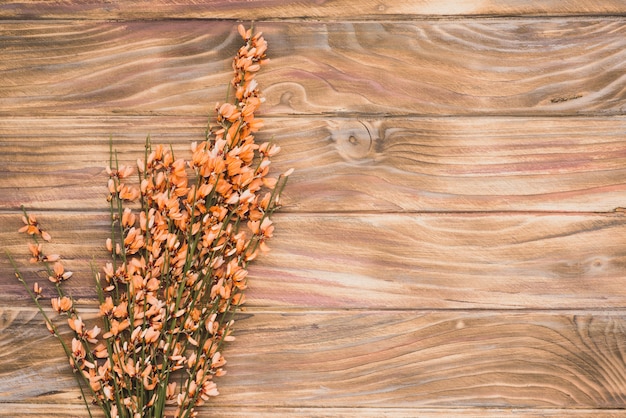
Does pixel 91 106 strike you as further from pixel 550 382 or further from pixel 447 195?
pixel 550 382

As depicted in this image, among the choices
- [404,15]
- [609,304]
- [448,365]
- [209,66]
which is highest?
[404,15]

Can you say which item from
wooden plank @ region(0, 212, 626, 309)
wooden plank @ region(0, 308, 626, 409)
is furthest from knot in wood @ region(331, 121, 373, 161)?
wooden plank @ region(0, 308, 626, 409)

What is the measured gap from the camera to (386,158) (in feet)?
3.15

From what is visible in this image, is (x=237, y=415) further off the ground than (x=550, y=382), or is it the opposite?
(x=550, y=382)

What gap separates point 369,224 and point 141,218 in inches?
16.4

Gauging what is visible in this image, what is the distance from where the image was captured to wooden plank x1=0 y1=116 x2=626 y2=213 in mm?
956

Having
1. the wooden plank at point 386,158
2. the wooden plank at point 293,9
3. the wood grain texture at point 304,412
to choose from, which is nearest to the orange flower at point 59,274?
the wooden plank at point 386,158

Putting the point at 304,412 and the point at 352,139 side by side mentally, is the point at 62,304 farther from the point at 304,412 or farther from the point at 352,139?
the point at 352,139

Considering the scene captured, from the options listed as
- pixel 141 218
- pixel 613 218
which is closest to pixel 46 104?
pixel 141 218

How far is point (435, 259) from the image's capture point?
97cm

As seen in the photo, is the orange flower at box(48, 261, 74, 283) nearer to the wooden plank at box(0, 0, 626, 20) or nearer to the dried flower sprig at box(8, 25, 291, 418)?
the dried flower sprig at box(8, 25, 291, 418)

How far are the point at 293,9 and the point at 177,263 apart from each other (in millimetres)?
512

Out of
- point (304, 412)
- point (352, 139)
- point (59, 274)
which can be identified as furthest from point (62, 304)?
point (352, 139)

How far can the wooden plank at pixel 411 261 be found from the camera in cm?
96
